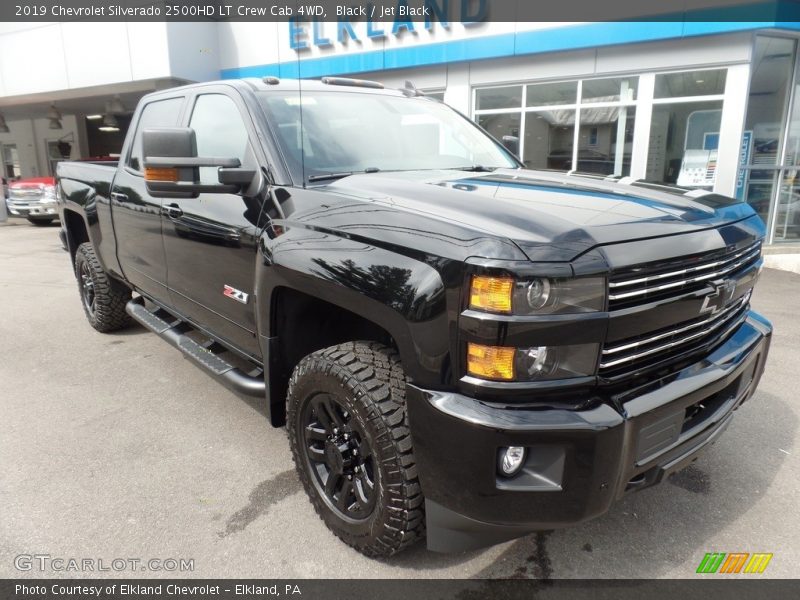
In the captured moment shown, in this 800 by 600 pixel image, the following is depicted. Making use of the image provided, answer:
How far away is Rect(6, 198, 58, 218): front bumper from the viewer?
568 inches

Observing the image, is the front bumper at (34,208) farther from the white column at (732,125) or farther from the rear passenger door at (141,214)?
the white column at (732,125)

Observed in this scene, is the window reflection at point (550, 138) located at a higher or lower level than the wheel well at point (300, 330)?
higher

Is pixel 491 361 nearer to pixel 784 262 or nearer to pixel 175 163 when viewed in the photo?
pixel 175 163

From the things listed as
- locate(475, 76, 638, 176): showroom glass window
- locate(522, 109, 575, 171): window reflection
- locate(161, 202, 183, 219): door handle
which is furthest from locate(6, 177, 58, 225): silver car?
locate(161, 202, 183, 219): door handle

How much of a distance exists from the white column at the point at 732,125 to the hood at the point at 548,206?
778 cm

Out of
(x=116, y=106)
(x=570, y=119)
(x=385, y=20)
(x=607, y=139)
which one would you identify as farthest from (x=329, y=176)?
(x=116, y=106)

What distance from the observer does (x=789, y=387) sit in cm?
396

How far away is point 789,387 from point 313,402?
11.2ft

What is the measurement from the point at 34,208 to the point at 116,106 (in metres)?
6.16

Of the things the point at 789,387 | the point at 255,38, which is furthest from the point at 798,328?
the point at 255,38

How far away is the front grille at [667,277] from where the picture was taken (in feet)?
5.85

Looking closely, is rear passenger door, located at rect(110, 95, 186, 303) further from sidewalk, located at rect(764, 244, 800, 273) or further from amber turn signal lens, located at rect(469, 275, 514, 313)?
sidewalk, located at rect(764, 244, 800, 273)

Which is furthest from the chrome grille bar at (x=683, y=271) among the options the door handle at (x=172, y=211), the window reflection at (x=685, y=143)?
the window reflection at (x=685, y=143)

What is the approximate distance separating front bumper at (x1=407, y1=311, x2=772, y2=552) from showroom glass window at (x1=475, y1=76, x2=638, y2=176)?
9269 mm
